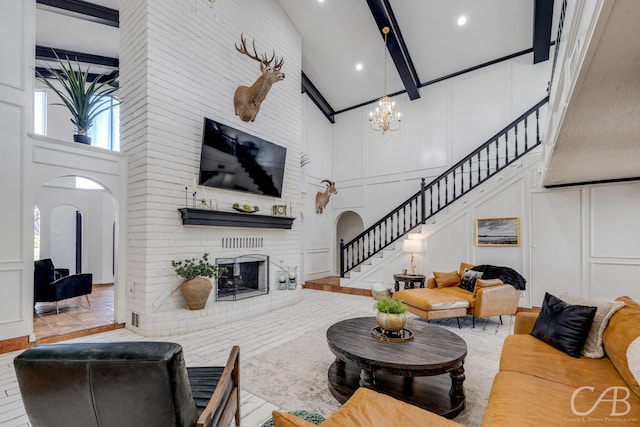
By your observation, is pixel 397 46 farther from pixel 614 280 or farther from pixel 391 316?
pixel 391 316

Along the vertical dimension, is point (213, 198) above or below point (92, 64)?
below

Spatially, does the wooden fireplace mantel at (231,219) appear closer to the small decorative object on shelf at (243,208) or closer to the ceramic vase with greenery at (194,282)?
the small decorative object on shelf at (243,208)

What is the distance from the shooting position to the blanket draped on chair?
495 cm

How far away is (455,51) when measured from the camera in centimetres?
688

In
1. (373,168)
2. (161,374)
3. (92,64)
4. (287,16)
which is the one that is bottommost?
(161,374)

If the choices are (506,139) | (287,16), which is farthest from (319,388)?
(287,16)

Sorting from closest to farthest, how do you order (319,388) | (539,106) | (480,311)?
(319,388) → (480,311) → (539,106)

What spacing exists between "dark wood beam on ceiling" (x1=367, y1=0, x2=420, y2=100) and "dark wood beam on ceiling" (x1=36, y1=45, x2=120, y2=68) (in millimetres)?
5666

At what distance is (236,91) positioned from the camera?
5.33m

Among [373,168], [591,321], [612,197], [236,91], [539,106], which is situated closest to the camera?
[591,321]

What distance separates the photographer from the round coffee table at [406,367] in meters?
2.31

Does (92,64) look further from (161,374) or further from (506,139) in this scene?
(506,139)

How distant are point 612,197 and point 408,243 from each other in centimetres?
334

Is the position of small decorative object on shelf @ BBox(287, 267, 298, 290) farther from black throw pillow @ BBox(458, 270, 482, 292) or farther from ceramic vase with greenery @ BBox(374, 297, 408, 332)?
ceramic vase with greenery @ BBox(374, 297, 408, 332)
